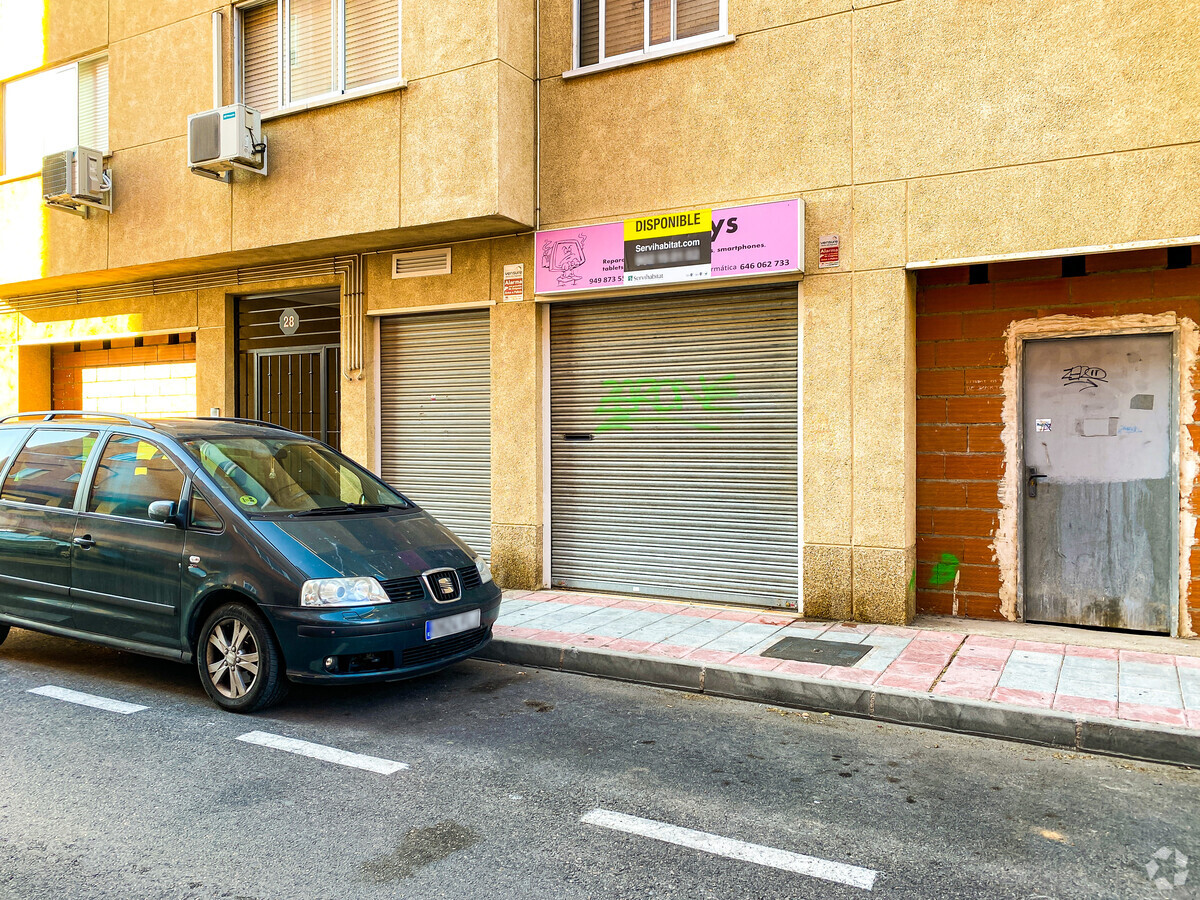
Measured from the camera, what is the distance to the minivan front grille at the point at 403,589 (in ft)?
17.8

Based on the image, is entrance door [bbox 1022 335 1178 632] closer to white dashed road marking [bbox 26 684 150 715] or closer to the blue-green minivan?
the blue-green minivan

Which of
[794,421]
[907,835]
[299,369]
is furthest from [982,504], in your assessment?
[299,369]

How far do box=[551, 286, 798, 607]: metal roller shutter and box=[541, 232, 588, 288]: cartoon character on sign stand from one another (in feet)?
1.31

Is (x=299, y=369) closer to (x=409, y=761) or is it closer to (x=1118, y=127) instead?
(x=409, y=761)

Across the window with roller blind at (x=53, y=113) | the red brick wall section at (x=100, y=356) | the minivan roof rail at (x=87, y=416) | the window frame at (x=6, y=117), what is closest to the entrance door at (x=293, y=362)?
the red brick wall section at (x=100, y=356)

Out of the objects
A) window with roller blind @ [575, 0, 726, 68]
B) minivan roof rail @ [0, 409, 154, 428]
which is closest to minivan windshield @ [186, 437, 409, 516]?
minivan roof rail @ [0, 409, 154, 428]

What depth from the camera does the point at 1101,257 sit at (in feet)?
23.4

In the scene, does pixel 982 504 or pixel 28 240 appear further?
pixel 28 240

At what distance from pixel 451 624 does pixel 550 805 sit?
1.81 metres

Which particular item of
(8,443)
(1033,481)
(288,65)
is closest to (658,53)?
(288,65)

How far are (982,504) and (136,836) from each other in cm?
651

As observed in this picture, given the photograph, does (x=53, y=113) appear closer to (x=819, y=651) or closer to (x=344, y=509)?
(x=344, y=509)

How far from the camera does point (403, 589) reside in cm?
548

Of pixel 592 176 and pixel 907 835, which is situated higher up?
pixel 592 176
